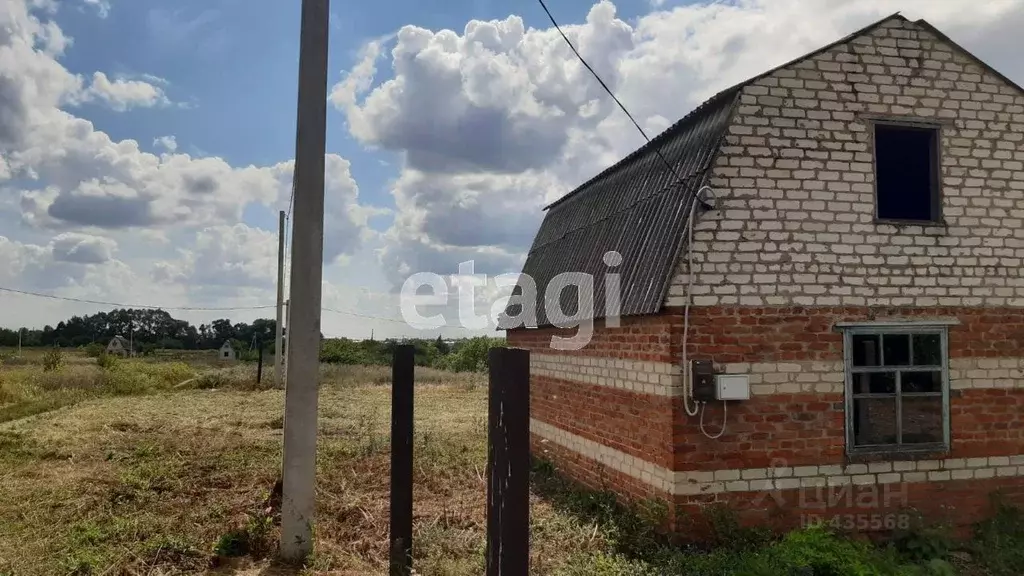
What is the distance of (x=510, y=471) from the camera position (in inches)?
142

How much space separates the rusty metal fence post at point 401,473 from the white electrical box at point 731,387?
9.41 feet

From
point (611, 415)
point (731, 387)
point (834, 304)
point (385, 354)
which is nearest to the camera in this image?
point (731, 387)

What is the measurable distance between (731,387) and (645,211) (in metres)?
2.47

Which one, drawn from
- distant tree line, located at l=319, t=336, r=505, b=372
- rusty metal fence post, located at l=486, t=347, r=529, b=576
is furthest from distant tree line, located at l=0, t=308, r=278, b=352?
rusty metal fence post, located at l=486, t=347, r=529, b=576

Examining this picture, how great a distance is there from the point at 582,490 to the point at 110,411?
1320 centimetres

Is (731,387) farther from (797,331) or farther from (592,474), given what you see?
(592,474)

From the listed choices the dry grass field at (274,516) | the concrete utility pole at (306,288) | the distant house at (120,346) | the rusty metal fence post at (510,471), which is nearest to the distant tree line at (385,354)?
the distant house at (120,346)

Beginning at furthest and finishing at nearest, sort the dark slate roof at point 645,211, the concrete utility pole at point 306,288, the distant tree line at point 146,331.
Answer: the distant tree line at point 146,331, the dark slate roof at point 645,211, the concrete utility pole at point 306,288

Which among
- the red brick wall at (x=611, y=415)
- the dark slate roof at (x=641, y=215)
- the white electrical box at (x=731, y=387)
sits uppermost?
the dark slate roof at (x=641, y=215)

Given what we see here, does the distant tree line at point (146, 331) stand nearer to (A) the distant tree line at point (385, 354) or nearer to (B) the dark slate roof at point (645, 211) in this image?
(A) the distant tree line at point (385, 354)

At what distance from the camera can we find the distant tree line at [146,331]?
57650 mm

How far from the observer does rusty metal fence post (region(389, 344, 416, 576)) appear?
5.86 meters

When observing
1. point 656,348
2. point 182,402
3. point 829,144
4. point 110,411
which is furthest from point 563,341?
point 182,402

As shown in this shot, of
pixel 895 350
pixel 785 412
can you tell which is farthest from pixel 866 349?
pixel 785 412
